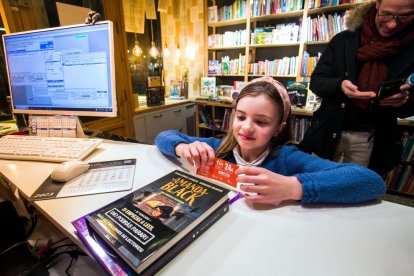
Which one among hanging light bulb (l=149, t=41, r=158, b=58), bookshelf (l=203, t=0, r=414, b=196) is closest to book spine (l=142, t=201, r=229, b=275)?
bookshelf (l=203, t=0, r=414, b=196)

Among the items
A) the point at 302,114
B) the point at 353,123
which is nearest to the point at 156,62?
the point at 302,114

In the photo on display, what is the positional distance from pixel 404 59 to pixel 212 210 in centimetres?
118

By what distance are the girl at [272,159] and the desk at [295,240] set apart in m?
0.04

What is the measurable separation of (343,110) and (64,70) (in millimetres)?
1430

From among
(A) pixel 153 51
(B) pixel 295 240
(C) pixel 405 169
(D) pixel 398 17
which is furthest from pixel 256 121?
(A) pixel 153 51

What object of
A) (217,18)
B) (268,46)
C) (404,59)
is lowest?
(404,59)

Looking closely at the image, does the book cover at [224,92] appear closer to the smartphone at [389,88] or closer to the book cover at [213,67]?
the book cover at [213,67]

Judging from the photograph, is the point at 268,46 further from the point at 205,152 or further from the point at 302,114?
the point at 205,152

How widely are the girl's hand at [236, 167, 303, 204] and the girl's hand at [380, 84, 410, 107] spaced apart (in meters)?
0.79

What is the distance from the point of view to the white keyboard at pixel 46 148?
0.87 metres

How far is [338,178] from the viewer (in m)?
0.56

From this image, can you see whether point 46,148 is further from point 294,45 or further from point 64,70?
point 294,45

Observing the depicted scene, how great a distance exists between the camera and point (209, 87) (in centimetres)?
314

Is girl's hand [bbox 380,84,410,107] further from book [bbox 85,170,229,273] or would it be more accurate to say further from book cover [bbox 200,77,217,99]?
book cover [bbox 200,77,217,99]
